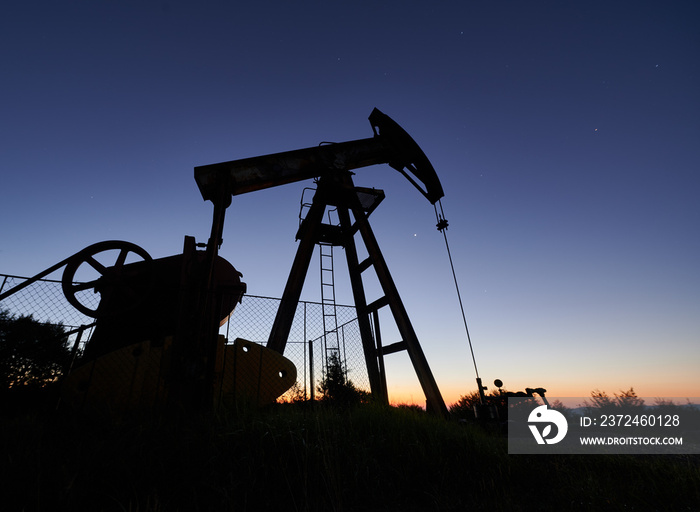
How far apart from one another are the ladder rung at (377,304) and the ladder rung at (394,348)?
74 centimetres

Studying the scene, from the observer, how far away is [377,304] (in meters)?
6.16

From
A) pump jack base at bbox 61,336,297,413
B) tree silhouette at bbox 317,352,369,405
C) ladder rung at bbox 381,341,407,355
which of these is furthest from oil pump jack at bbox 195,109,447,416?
tree silhouette at bbox 317,352,369,405

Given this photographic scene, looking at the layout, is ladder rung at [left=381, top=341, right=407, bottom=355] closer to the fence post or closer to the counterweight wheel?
the fence post

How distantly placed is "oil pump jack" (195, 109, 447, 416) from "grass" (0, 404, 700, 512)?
1.89 meters

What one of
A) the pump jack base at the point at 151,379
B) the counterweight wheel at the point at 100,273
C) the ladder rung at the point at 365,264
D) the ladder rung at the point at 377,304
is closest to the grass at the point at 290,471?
the pump jack base at the point at 151,379

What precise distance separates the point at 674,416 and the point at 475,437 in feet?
34.2

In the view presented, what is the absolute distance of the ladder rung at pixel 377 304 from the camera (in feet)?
19.9

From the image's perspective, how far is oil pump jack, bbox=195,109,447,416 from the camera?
205 inches

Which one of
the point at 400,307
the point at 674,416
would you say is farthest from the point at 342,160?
the point at 674,416

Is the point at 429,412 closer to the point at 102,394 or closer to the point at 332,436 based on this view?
the point at 332,436

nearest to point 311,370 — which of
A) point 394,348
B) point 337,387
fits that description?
point 394,348

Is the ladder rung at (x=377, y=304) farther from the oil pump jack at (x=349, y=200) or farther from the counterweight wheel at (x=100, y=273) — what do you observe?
the counterweight wheel at (x=100, y=273)

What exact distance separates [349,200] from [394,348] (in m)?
3.20

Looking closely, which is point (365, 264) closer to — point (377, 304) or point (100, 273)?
point (377, 304)
